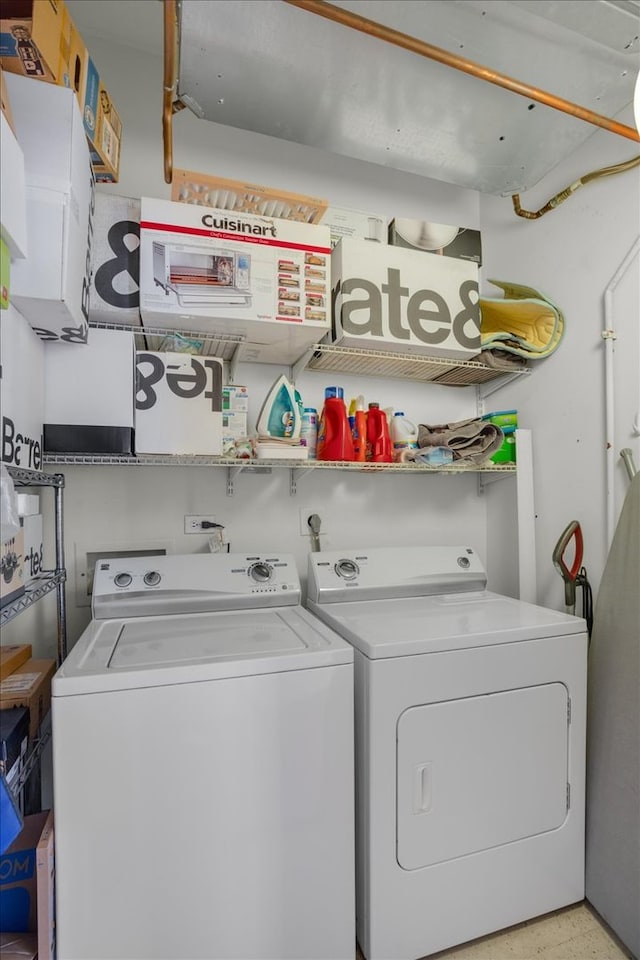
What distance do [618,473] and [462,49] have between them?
1.45m

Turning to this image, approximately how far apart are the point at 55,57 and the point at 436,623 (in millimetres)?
1762

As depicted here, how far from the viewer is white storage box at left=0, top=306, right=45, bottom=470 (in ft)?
3.51

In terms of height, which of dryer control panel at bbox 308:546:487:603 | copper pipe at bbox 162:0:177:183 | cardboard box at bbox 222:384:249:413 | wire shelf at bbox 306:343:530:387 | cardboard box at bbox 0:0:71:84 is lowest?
dryer control panel at bbox 308:546:487:603

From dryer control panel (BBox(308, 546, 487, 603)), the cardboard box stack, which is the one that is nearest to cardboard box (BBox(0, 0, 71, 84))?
the cardboard box stack

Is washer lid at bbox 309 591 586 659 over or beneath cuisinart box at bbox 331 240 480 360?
beneath

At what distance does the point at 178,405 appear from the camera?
157 centimetres

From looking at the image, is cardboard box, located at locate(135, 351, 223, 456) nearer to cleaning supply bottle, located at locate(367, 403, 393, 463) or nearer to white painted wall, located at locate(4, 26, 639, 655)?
white painted wall, located at locate(4, 26, 639, 655)

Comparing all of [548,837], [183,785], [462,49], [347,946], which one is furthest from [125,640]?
[462,49]

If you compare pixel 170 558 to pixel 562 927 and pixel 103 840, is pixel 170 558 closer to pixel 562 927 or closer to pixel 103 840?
pixel 103 840

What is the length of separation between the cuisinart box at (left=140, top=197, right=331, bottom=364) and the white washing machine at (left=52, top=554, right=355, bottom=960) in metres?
1.02

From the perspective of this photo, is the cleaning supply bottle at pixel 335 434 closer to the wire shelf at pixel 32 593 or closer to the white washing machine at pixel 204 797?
the white washing machine at pixel 204 797

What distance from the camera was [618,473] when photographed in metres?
1.73

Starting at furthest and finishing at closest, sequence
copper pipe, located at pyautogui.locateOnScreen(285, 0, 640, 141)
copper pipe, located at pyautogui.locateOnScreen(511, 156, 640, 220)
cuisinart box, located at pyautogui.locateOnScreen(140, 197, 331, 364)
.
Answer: copper pipe, located at pyautogui.locateOnScreen(511, 156, 640, 220)
cuisinart box, located at pyautogui.locateOnScreen(140, 197, 331, 364)
copper pipe, located at pyautogui.locateOnScreen(285, 0, 640, 141)

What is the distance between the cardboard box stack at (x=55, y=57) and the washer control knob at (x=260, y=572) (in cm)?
135
